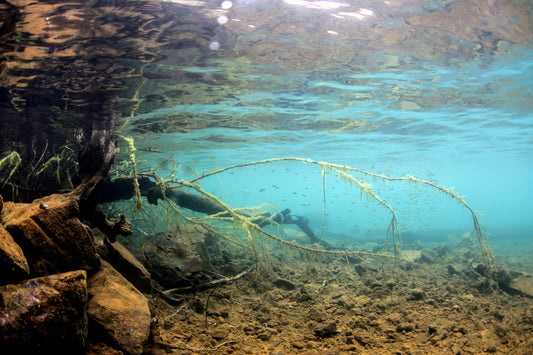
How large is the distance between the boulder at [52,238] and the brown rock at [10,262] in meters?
0.31

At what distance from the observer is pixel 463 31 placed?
843 cm

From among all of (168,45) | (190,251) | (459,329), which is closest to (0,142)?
(168,45)

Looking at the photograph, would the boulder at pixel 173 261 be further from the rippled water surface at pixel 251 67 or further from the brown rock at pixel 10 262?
the brown rock at pixel 10 262

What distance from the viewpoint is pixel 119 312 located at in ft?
10.6

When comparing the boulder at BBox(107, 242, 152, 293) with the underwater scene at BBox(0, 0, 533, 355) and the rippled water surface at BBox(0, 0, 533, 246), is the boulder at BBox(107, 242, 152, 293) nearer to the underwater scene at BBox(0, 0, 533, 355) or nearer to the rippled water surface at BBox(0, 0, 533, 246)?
the underwater scene at BBox(0, 0, 533, 355)

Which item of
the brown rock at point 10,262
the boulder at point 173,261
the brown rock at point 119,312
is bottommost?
the boulder at point 173,261

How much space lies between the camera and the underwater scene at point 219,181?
347 cm

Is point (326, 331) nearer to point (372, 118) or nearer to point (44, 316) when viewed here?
point (44, 316)

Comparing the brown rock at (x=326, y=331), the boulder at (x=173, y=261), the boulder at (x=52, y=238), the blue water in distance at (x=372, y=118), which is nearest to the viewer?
the boulder at (x=52, y=238)

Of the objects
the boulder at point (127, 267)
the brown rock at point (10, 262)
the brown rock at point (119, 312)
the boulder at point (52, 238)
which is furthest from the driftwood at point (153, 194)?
the brown rock at point (10, 262)

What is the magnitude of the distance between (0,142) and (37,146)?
446 cm

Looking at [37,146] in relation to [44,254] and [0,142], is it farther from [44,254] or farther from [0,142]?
[44,254]

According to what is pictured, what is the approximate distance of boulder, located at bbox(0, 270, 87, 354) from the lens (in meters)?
2.30

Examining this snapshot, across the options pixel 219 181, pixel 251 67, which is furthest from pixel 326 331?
pixel 251 67
